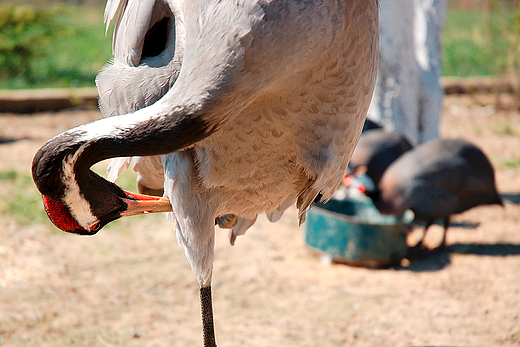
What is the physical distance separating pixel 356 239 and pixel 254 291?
0.84 metres

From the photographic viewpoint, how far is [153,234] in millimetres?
4449

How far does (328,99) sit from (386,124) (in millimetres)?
3567

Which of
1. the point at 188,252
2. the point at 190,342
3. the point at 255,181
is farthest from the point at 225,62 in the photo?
the point at 190,342

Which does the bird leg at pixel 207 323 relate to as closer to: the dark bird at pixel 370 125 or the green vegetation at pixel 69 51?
the dark bird at pixel 370 125

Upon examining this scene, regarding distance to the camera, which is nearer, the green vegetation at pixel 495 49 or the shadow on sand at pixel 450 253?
the shadow on sand at pixel 450 253

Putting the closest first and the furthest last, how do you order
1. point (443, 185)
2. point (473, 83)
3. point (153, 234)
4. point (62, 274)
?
point (62, 274), point (443, 185), point (153, 234), point (473, 83)

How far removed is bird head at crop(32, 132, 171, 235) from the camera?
5.19 ft

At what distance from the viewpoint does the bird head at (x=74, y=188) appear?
5.19ft

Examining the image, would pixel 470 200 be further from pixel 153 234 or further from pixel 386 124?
pixel 153 234

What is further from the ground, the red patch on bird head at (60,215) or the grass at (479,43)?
the grass at (479,43)

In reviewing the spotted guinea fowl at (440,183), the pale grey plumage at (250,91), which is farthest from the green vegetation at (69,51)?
the pale grey plumage at (250,91)

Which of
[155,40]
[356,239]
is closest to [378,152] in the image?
[356,239]

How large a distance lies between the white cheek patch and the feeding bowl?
8.12 ft

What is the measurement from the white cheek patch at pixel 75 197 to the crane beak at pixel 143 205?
133 millimetres
